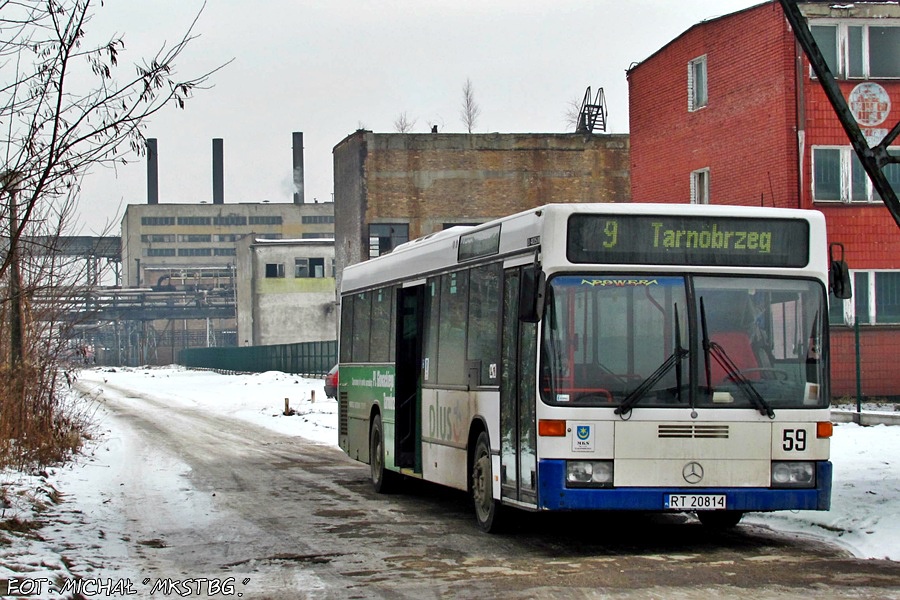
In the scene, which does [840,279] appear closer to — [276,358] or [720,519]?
[720,519]

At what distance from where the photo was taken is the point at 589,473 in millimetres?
10734

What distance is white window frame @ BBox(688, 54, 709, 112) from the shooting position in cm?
3319

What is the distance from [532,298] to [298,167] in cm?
13109

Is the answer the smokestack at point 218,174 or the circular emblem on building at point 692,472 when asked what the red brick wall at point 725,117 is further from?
the smokestack at point 218,174

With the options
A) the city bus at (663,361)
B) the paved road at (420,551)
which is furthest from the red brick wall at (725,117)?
the city bus at (663,361)

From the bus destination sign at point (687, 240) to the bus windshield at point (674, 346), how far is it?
17cm

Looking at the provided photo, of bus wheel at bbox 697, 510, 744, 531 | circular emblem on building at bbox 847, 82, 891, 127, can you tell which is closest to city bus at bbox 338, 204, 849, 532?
bus wheel at bbox 697, 510, 744, 531

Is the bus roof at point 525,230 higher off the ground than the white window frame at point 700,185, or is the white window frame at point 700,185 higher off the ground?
the white window frame at point 700,185

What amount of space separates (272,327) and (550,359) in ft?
284

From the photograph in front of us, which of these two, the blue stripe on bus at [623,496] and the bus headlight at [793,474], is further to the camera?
the bus headlight at [793,474]

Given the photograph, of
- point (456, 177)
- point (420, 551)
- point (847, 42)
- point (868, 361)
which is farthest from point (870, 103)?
point (456, 177)

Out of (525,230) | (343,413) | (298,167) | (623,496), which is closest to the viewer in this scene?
(623,496)

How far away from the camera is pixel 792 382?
11164mm

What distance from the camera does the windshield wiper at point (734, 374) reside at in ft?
36.0
